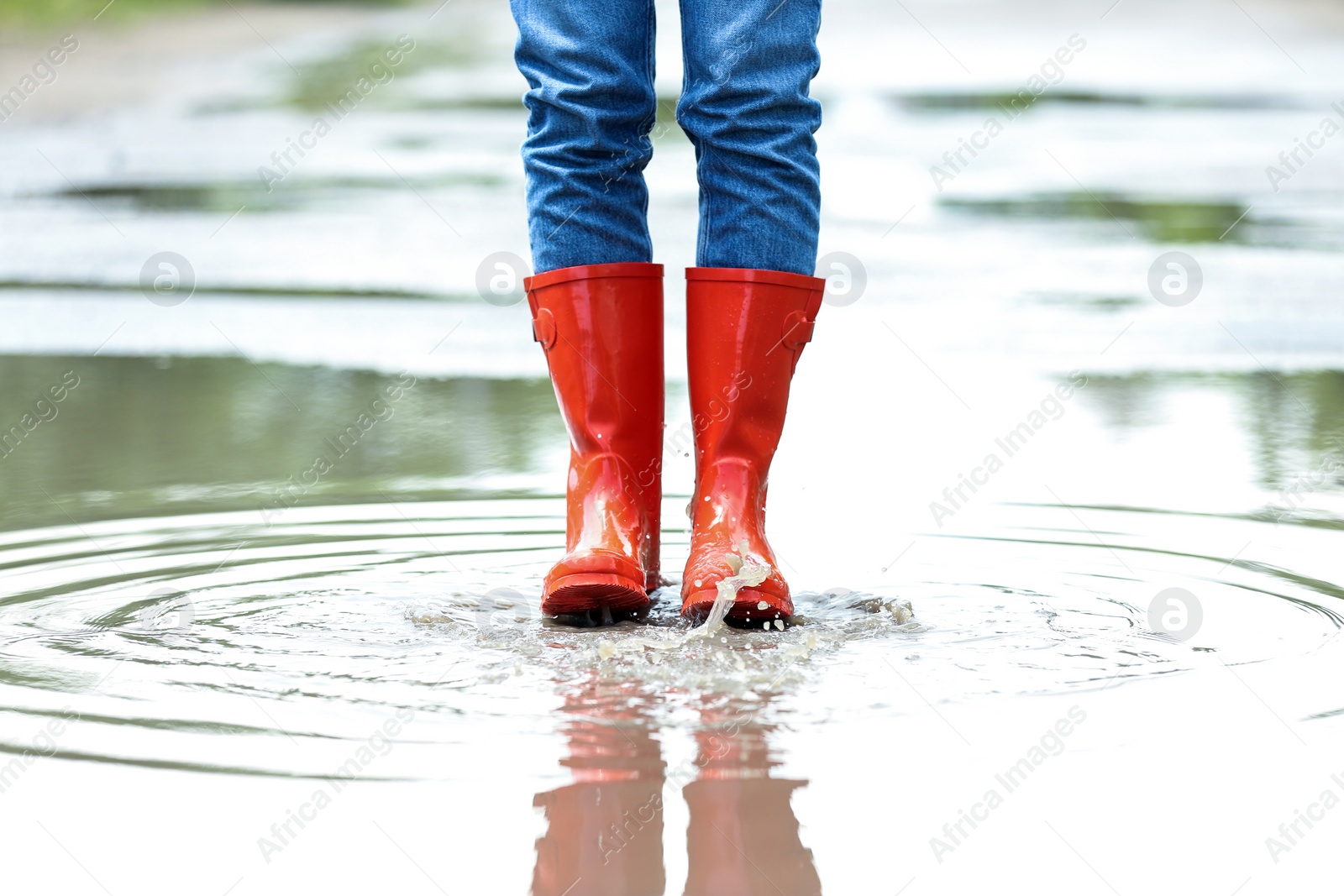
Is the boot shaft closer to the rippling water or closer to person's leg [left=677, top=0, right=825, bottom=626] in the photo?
person's leg [left=677, top=0, right=825, bottom=626]

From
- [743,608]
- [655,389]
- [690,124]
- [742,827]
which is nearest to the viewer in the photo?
[742,827]

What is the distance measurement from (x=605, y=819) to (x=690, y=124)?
3.00 feet

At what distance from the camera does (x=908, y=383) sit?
3438 mm

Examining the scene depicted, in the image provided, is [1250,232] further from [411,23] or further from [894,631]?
[411,23]

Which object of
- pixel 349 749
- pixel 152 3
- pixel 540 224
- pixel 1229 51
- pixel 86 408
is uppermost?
pixel 152 3

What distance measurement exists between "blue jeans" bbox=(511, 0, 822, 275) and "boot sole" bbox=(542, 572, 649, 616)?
15.3 inches

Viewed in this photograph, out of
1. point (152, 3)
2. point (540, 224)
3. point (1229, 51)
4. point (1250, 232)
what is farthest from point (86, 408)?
point (152, 3)

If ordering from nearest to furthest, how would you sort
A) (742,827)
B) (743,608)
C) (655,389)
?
(742,827)
(743,608)
(655,389)

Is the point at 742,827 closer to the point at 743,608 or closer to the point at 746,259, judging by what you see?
the point at 743,608

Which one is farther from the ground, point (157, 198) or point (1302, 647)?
point (157, 198)

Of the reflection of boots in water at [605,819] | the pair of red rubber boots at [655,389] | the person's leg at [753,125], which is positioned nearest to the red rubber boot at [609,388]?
the pair of red rubber boots at [655,389]

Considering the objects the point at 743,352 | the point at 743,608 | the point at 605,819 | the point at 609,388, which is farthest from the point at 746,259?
the point at 605,819

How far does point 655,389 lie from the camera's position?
6.81 feet

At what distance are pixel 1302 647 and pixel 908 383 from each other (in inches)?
67.7
